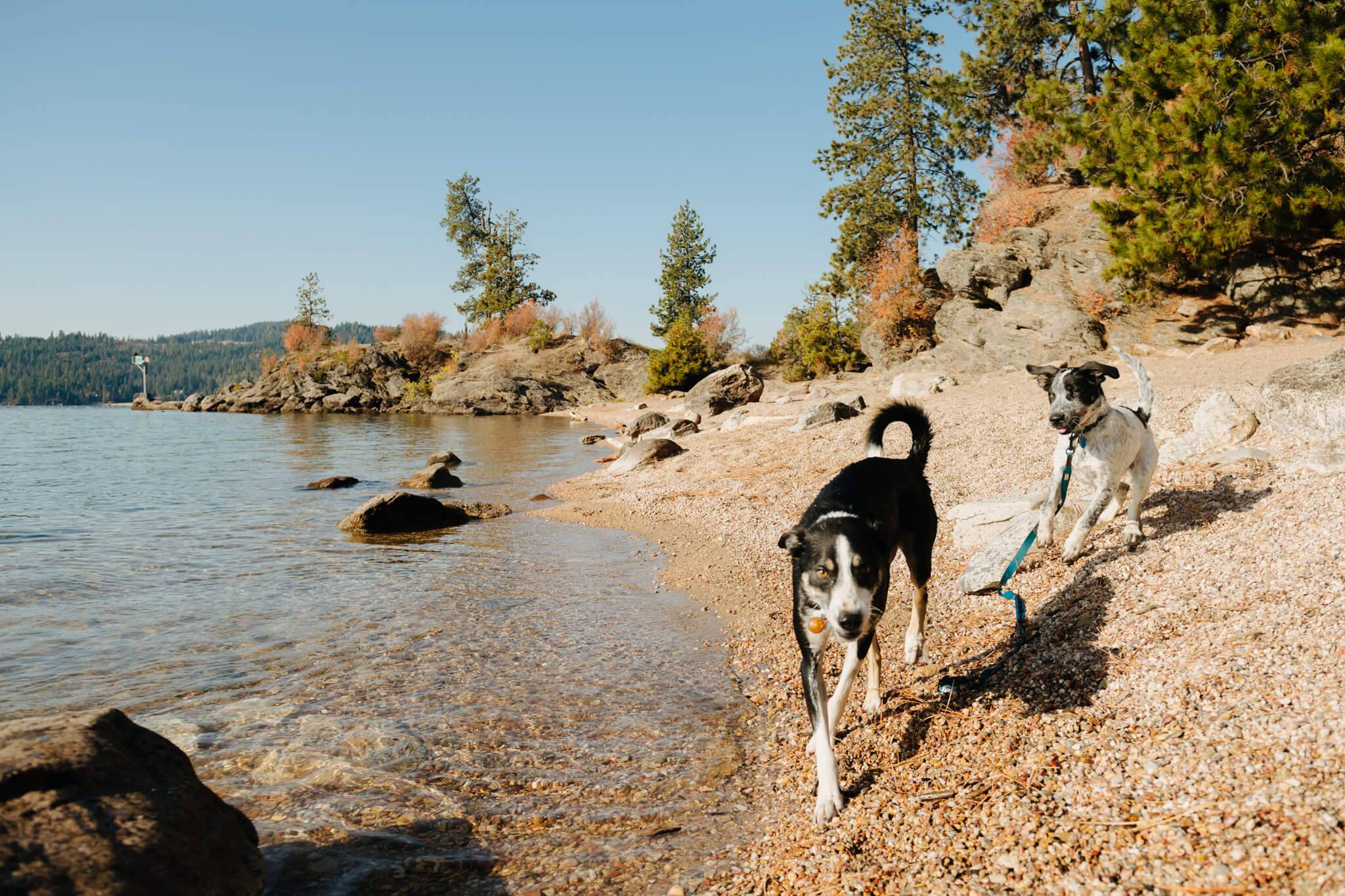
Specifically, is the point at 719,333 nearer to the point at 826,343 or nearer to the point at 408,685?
the point at 826,343

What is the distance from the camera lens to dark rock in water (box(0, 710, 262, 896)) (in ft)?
8.76

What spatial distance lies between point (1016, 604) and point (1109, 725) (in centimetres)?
192

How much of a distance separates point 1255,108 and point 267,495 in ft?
78.2

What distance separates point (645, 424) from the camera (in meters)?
30.8

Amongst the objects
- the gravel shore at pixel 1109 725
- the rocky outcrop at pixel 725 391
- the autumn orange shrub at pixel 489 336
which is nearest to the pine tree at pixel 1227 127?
the gravel shore at pixel 1109 725

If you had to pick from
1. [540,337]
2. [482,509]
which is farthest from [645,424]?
[540,337]

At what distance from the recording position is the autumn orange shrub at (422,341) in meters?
71.5

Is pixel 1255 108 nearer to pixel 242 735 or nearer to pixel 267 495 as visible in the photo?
pixel 242 735

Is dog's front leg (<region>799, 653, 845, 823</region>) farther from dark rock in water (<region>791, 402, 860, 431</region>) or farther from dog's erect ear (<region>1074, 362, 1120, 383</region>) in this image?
dark rock in water (<region>791, 402, 860, 431</region>)

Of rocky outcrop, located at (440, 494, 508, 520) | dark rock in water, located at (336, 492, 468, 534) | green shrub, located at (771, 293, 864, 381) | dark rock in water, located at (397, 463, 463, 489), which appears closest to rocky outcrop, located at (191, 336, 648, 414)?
green shrub, located at (771, 293, 864, 381)

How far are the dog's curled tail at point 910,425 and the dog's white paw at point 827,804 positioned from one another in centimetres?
259

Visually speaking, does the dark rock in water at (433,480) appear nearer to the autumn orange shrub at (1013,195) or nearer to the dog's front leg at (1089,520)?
the dog's front leg at (1089,520)

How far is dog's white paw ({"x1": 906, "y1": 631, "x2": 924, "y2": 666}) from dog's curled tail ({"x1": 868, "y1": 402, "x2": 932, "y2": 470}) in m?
1.27

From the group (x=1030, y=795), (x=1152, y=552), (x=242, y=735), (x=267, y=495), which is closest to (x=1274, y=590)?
(x=1152, y=552)
